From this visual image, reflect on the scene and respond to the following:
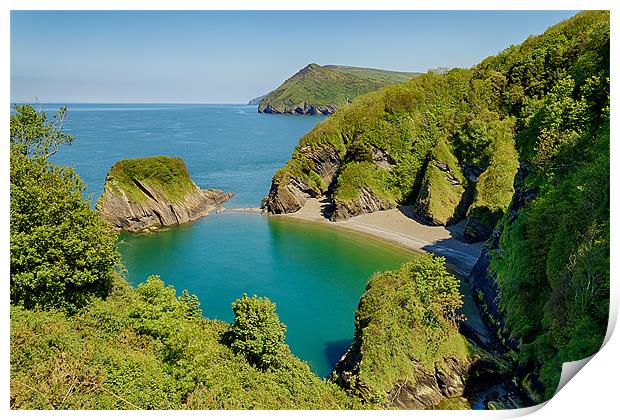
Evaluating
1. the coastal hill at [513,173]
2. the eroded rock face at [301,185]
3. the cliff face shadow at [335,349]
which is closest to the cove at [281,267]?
the cliff face shadow at [335,349]

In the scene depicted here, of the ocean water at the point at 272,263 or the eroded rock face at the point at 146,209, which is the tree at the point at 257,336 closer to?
the ocean water at the point at 272,263

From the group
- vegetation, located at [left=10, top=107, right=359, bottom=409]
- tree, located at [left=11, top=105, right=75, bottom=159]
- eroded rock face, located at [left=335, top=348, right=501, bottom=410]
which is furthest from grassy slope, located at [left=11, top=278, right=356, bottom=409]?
tree, located at [left=11, top=105, right=75, bottom=159]

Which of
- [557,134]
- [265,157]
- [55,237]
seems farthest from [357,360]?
[265,157]

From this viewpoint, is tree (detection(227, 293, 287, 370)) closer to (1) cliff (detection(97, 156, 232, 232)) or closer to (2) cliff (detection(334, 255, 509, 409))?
(2) cliff (detection(334, 255, 509, 409))

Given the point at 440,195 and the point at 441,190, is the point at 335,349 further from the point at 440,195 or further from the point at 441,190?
the point at 441,190

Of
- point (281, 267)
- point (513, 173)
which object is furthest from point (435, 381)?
point (513, 173)

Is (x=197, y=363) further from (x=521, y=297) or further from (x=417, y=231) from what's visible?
(x=417, y=231)
